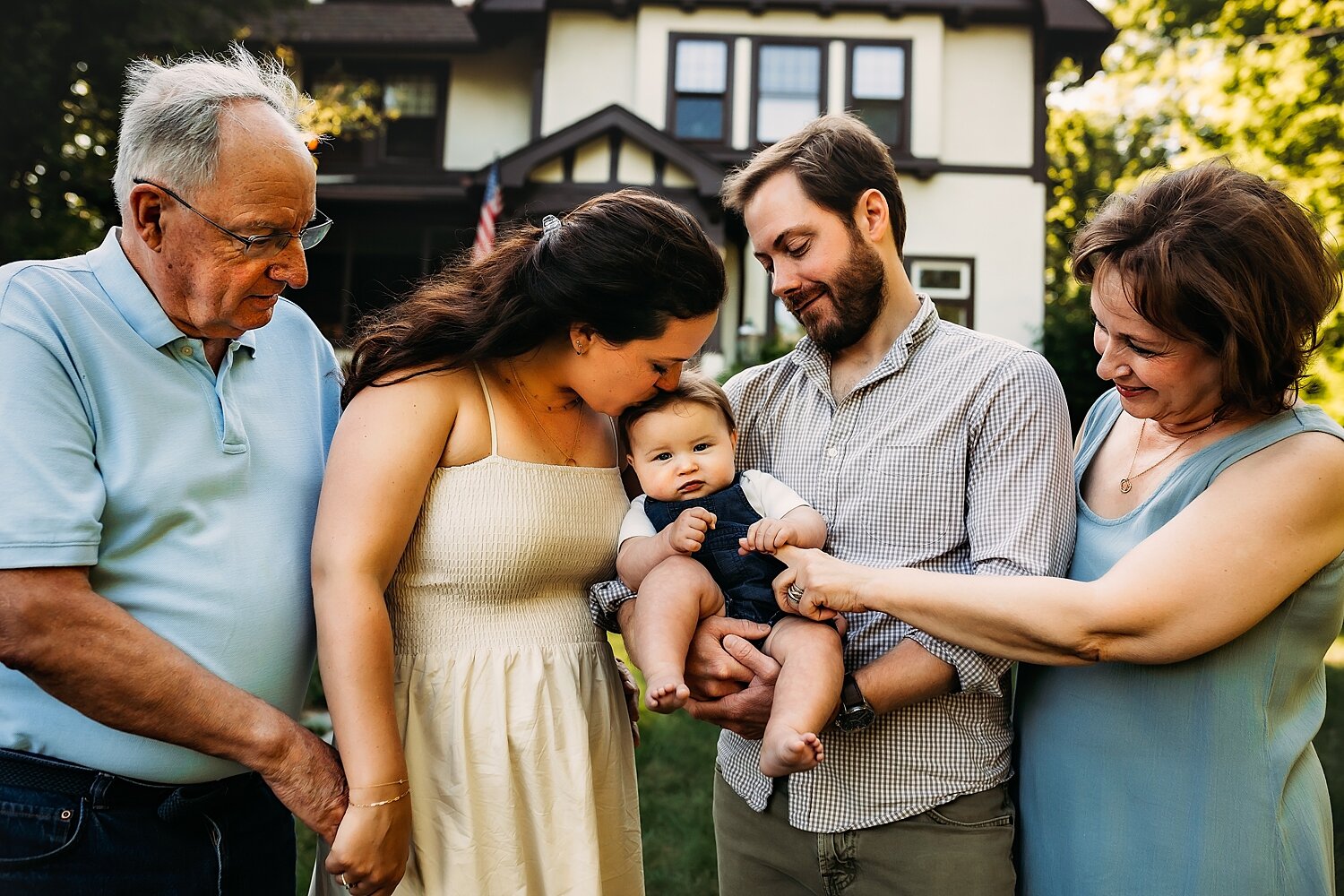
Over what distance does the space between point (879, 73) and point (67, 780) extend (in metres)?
16.5

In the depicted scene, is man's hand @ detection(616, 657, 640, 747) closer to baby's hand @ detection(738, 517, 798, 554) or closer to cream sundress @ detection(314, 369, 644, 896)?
cream sundress @ detection(314, 369, 644, 896)

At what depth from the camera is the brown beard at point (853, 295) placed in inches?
114

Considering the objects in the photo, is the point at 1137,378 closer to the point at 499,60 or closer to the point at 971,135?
the point at 971,135

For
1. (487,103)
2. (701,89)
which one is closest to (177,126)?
(701,89)

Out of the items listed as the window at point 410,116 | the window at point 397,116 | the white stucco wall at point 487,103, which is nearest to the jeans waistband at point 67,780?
the white stucco wall at point 487,103

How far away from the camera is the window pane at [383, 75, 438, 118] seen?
1809cm

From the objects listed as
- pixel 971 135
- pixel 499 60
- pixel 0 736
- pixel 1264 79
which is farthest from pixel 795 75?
pixel 0 736

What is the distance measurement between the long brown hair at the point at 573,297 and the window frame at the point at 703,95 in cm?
1437

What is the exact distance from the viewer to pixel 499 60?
18078 millimetres

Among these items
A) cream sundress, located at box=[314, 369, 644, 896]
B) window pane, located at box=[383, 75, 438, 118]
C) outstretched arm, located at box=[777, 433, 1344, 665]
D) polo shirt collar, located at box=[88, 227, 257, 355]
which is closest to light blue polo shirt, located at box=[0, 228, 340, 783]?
polo shirt collar, located at box=[88, 227, 257, 355]

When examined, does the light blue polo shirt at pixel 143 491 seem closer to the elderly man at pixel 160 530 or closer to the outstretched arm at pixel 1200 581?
the elderly man at pixel 160 530

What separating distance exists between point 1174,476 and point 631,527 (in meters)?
1.37

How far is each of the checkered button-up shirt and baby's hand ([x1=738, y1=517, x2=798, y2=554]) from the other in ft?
0.71

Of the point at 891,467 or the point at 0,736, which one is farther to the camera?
the point at 891,467
